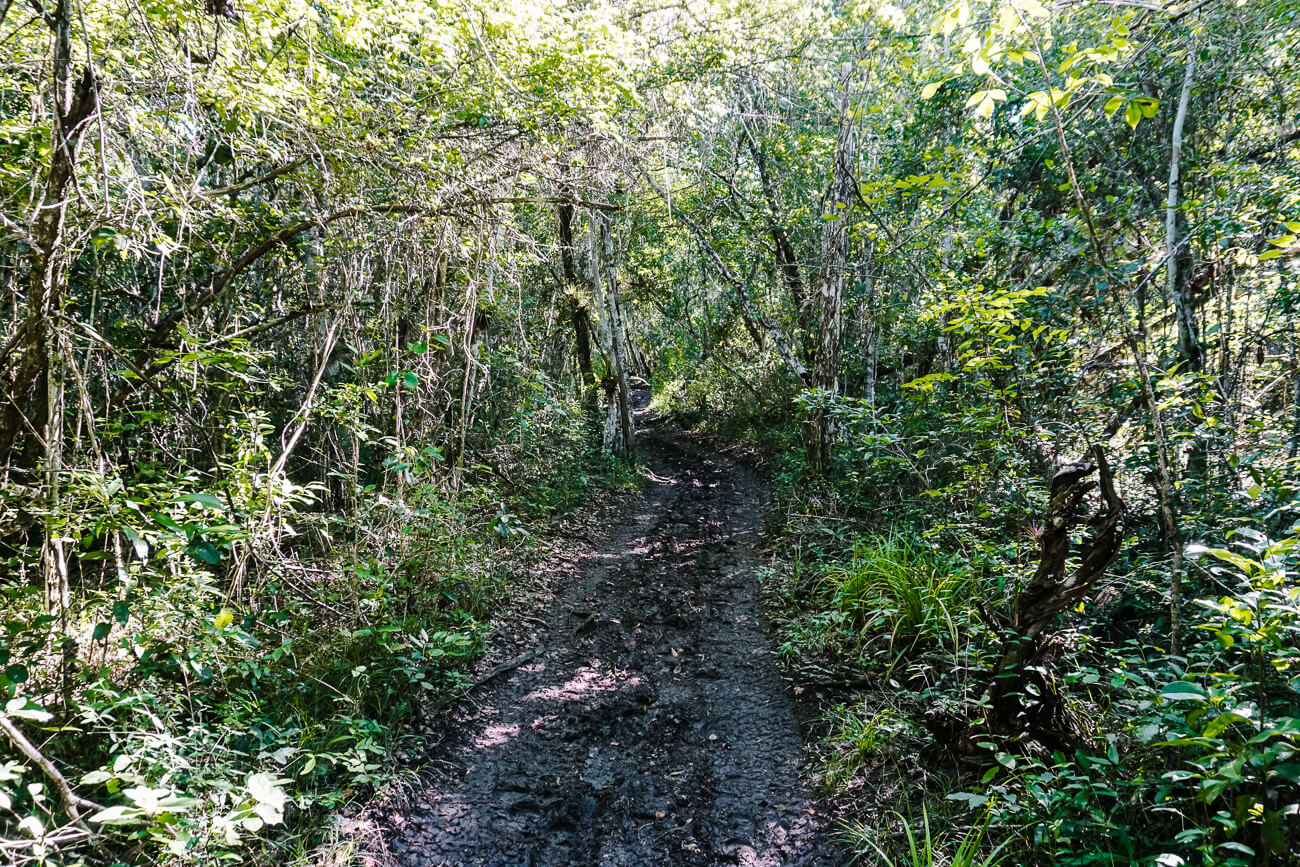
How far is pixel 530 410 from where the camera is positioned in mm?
9266

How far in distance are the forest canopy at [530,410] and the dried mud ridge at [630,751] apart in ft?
1.25

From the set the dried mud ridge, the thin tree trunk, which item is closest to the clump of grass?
the dried mud ridge

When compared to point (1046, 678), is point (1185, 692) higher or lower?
higher

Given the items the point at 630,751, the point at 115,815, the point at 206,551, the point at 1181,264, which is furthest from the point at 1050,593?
the point at 206,551

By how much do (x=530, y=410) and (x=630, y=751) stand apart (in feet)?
19.7

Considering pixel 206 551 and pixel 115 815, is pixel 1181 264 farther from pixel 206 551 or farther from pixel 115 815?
pixel 115 815

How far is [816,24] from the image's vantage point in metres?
8.77

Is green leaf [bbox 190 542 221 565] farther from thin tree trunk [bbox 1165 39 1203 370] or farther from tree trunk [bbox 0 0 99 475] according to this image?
thin tree trunk [bbox 1165 39 1203 370]

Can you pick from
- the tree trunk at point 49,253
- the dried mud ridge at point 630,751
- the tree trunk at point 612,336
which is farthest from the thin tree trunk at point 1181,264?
the tree trunk at point 612,336

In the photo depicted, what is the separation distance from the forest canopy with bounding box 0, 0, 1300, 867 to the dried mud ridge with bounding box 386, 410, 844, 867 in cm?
38

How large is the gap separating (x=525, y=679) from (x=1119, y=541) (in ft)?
14.1

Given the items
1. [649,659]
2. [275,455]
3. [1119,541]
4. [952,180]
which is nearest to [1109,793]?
[1119,541]

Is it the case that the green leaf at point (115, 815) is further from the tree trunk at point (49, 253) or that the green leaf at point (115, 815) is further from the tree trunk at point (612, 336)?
the tree trunk at point (612, 336)

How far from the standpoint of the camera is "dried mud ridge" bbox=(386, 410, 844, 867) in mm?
3365
